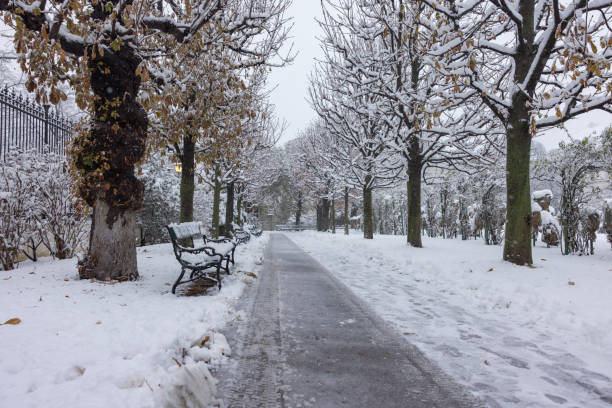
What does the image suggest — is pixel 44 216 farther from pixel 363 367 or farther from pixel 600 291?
pixel 600 291

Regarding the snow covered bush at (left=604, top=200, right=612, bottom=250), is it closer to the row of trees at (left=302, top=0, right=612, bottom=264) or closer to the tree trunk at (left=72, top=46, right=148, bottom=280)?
the row of trees at (left=302, top=0, right=612, bottom=264)

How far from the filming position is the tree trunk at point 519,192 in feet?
25.1

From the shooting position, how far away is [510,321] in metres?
4.67

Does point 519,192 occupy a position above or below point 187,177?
below

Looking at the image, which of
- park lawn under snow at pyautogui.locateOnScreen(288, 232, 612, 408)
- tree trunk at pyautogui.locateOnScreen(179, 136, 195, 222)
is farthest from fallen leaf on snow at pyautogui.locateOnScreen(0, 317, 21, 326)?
tree trunk at pyautogui.locateOnScreen(179, 136, 195, 222)

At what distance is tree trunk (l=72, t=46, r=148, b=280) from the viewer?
5.89m

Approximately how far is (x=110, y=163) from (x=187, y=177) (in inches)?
186

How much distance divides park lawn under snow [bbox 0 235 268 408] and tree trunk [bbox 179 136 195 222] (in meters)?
4.91

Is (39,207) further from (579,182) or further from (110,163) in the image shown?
(579,182)

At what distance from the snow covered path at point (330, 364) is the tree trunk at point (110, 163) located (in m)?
2.91

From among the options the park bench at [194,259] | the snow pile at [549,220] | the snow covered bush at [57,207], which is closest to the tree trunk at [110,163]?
the park bench at [194,259]

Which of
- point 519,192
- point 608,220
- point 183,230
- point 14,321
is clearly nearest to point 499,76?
point 519,192

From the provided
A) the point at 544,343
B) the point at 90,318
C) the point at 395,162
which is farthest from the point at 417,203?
the point at 90,318

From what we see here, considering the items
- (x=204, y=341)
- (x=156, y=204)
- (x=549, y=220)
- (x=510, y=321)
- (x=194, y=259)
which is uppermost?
(x=156, y=204)
